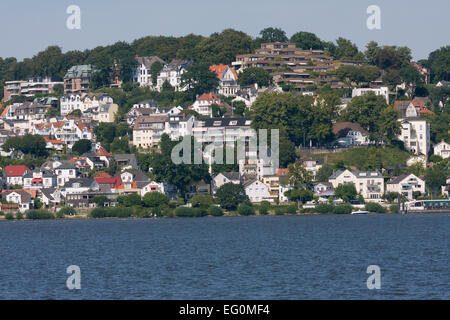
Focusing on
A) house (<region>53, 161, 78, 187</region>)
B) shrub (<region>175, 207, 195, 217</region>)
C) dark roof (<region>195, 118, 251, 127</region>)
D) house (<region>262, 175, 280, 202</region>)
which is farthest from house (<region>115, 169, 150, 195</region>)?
dark roof (<region>195, 118, 251, 127</region>)

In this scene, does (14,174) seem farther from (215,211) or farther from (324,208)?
(324,208)

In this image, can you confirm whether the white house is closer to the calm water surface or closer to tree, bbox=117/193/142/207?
tree, bbox=117/193/142/207

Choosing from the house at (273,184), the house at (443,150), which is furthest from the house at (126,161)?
the house at (443,150)

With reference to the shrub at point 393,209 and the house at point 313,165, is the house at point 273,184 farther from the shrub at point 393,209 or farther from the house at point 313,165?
the shrub at point 393,209

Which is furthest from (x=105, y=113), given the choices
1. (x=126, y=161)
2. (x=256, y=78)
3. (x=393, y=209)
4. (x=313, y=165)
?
(x=393, y=209)

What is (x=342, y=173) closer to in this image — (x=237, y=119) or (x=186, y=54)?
(x=237, y=119)
